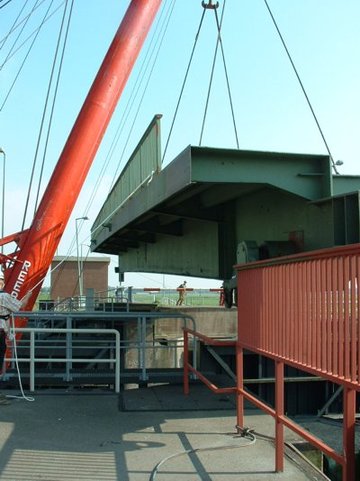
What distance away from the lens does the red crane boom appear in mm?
10570

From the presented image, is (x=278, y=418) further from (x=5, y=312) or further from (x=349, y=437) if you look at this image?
(x=5, y=312)

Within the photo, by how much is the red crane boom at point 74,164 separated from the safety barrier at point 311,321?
547cm

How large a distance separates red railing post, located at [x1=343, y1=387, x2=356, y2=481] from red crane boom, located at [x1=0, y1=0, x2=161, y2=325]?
7.79 meters

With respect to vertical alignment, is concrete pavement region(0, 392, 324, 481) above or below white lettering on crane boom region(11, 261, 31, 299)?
below

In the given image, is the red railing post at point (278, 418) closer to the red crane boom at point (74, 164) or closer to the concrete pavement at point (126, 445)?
the concrete pavement at point (126, 445)

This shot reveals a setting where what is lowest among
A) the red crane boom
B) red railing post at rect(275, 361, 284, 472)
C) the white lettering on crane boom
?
red railing post at rect(275, 361, 284, 472)

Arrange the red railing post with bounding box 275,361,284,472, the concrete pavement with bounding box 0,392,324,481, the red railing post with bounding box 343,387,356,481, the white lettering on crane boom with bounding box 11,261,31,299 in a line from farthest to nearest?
1. the white lettering on crane boom with bounding box 11,261,31,299
2. the concrete pavement with bounding box 0,392,324,481
3. the red railing post with bounding box 275,361,284,472
4. the red railing post with bounding box 343,387,356,481

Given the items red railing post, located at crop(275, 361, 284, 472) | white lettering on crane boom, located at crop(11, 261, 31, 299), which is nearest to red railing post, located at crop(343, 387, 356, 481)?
red railing post, located at crop(275, 361, 284, 472)

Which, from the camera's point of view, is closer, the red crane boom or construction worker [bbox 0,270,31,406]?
construction worker [bbox 0,270,31,406]

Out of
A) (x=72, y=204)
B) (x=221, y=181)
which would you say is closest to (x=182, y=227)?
(x=72, y=204)

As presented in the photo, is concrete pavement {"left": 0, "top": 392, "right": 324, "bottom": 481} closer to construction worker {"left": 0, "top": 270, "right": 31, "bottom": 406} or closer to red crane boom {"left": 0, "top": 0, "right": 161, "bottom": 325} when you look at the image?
construction worker {"left": 0, "top": 270, "right": 31, "bottom": 406}

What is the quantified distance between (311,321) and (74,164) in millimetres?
7528

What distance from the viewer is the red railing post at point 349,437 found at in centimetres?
377

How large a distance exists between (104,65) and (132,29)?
3.49 ft
